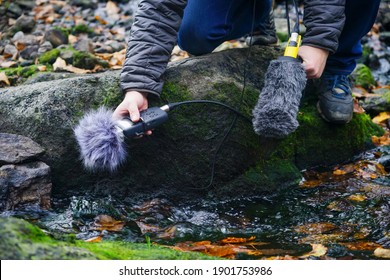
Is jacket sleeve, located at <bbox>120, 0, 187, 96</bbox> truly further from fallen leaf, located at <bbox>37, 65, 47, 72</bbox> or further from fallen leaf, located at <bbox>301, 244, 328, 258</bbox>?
fallen leaf, located at <bbox>37, 65, 47, 72</bbox>

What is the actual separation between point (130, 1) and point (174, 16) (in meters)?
5.60

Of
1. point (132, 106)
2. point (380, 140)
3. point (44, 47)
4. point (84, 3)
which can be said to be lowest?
point (380, 140)

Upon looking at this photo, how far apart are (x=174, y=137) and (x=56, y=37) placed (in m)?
3.52

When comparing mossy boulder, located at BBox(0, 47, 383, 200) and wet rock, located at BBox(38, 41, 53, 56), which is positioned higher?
wet rock, located at BBox(38, 41, 53, 56)

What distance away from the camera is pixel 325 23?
9.00 ft

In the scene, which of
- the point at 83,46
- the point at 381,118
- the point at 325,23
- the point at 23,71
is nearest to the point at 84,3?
the point at 83,46

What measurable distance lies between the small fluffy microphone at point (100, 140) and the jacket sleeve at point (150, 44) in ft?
0.78

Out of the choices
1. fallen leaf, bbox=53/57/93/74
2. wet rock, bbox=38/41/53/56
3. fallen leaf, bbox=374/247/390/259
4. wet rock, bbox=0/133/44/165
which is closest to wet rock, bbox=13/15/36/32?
wet rock, bbox=38/41/53/56

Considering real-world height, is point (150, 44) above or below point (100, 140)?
above

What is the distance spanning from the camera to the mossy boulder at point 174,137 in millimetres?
2848

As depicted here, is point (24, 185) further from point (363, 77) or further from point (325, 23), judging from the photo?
point (363, 77)

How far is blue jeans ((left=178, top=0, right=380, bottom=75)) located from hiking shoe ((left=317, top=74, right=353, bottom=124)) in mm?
69

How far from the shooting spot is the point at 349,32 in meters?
3.17

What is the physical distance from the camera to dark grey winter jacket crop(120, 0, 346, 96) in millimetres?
2709
